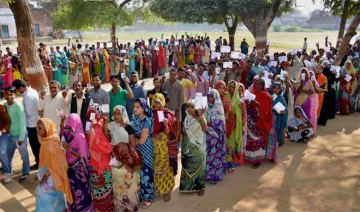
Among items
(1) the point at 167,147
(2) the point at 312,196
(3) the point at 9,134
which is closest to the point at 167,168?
(1) the point at 167,147

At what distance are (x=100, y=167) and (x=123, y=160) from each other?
287mm

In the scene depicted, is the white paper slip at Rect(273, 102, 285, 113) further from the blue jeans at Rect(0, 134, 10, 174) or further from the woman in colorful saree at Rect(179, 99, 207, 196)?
the blue jeans at Rect(0, 134, 10, 174)

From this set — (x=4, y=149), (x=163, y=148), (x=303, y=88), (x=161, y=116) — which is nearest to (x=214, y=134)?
(x=163, y=148)

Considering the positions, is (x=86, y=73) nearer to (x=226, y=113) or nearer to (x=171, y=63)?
(x=171, y=63)

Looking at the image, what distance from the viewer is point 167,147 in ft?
14.6

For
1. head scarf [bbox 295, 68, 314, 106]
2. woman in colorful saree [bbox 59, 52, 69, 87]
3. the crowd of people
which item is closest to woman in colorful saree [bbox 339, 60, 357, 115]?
the crowd of people

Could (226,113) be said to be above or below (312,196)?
above

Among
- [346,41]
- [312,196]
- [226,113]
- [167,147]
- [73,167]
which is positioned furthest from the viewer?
[346,41]

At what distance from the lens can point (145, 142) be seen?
4.29 m

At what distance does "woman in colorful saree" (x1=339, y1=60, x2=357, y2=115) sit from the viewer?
8789 millimetres

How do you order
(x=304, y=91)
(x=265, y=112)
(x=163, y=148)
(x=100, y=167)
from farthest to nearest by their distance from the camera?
(x=304, y=91), (x=265, y=112), (x=163, y=148), (x=100, y=167)

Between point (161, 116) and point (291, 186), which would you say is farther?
point (291, 186)

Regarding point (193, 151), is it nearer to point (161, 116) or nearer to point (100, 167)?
point (161, 116)

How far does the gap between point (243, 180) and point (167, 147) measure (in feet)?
5.48
